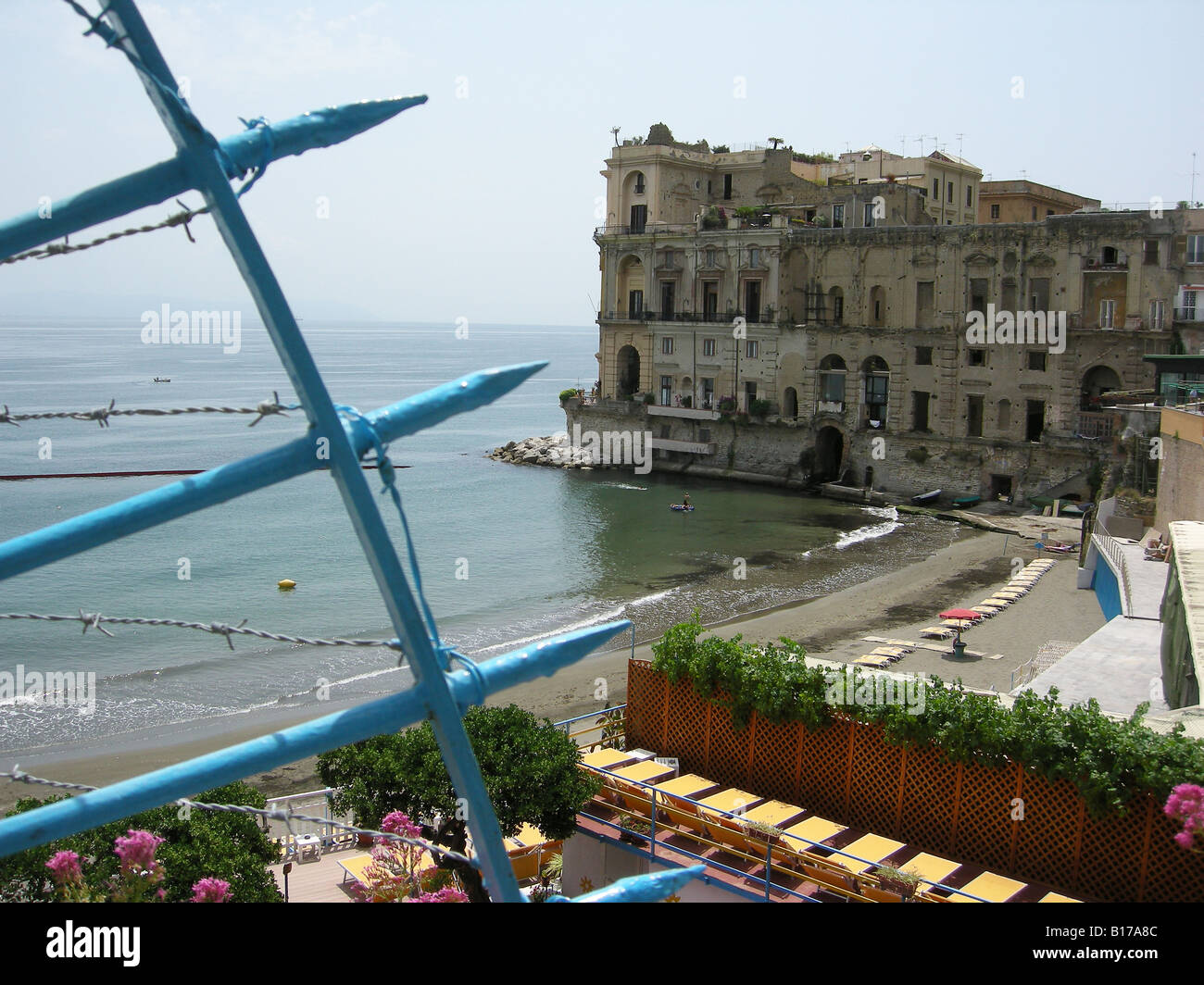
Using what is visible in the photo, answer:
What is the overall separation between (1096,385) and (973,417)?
626 cm

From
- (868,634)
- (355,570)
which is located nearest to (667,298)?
(355,570)

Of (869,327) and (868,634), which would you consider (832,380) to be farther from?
(868,634)

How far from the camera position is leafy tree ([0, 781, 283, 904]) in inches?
381

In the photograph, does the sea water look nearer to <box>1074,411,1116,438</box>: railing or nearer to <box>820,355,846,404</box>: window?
<box>820,355,846,404</box>: window

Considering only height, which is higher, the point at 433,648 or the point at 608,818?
the point at 433,648

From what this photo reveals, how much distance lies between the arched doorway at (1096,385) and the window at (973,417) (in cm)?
528

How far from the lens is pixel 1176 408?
32.8 m

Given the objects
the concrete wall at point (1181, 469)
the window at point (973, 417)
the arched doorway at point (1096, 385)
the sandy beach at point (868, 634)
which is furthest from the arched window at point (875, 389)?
the concrete wall at point (1181, 469)

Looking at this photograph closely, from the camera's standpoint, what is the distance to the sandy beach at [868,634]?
81.9 feet

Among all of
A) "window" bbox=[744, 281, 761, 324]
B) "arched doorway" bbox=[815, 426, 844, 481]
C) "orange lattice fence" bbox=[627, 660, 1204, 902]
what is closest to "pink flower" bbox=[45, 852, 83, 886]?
"orange lattice fence" bbox=[627, 660, 1204, 902]
